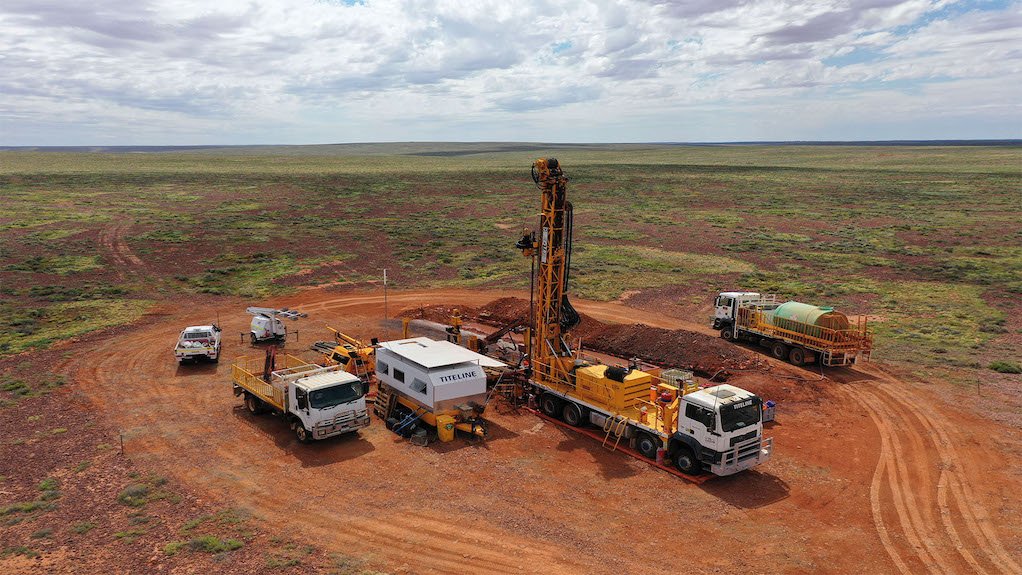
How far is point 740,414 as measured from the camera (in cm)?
2155

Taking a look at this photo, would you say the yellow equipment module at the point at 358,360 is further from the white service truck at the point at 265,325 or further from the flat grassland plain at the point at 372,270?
the flat grassland plain at the point at 372,270

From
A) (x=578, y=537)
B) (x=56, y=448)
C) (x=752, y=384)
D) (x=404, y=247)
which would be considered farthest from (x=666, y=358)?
(x=404, y=247)

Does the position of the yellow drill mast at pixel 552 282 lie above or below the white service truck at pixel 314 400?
above

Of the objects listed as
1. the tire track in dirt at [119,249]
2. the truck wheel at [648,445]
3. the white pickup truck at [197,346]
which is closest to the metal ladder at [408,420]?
the truck wheel at [648,445]

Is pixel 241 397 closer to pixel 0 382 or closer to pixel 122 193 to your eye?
pixel 0 382

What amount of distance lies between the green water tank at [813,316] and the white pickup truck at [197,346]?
32.3 m

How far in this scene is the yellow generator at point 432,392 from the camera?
25.2 metres

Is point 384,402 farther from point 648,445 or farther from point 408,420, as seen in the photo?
point 648,445

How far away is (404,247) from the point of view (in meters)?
71.7

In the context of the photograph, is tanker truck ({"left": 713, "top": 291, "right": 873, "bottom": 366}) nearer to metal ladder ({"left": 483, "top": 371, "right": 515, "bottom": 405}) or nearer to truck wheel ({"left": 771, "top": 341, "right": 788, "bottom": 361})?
truck wheel ({"left": 771, "top": 341, "right": 788, "bottom": 361})

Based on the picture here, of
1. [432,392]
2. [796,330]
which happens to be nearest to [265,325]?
[432,392]

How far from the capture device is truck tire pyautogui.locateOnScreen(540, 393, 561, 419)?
27.2 meters

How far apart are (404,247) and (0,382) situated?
43756mm

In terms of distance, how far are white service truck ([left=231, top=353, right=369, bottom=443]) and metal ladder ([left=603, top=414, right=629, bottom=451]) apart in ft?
31.4
